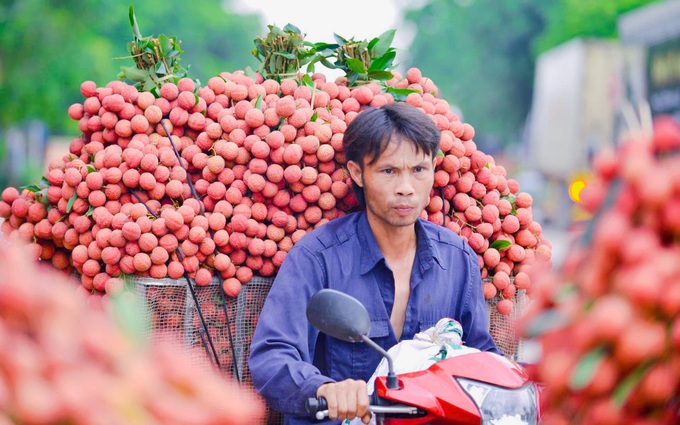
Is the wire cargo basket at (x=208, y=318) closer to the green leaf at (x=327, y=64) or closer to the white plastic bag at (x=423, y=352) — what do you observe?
the white plastic bag at (x=423, y=352)

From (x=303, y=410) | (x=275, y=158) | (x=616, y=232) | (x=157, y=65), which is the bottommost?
(x=303, y=410)

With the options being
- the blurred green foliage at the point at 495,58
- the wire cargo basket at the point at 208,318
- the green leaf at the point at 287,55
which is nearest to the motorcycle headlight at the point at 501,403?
the wire cargo basket at the point at 208,318

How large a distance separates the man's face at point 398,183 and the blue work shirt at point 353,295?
0.46 feet

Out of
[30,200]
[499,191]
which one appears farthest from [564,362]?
[30,200]

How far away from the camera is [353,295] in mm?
3182

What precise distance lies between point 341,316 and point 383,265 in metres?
1.04

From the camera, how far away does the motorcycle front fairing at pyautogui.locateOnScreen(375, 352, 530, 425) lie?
2.28 meters

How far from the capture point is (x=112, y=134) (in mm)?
3621

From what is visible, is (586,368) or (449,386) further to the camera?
(449,386)

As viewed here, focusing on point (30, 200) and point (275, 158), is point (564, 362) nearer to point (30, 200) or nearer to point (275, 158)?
point (275, 158)

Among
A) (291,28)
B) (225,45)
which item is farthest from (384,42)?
(225,45)

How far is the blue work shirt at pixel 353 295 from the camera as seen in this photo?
116 inches

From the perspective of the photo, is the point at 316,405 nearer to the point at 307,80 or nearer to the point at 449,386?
the point at 449,386

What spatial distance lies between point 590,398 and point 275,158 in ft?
7.66
